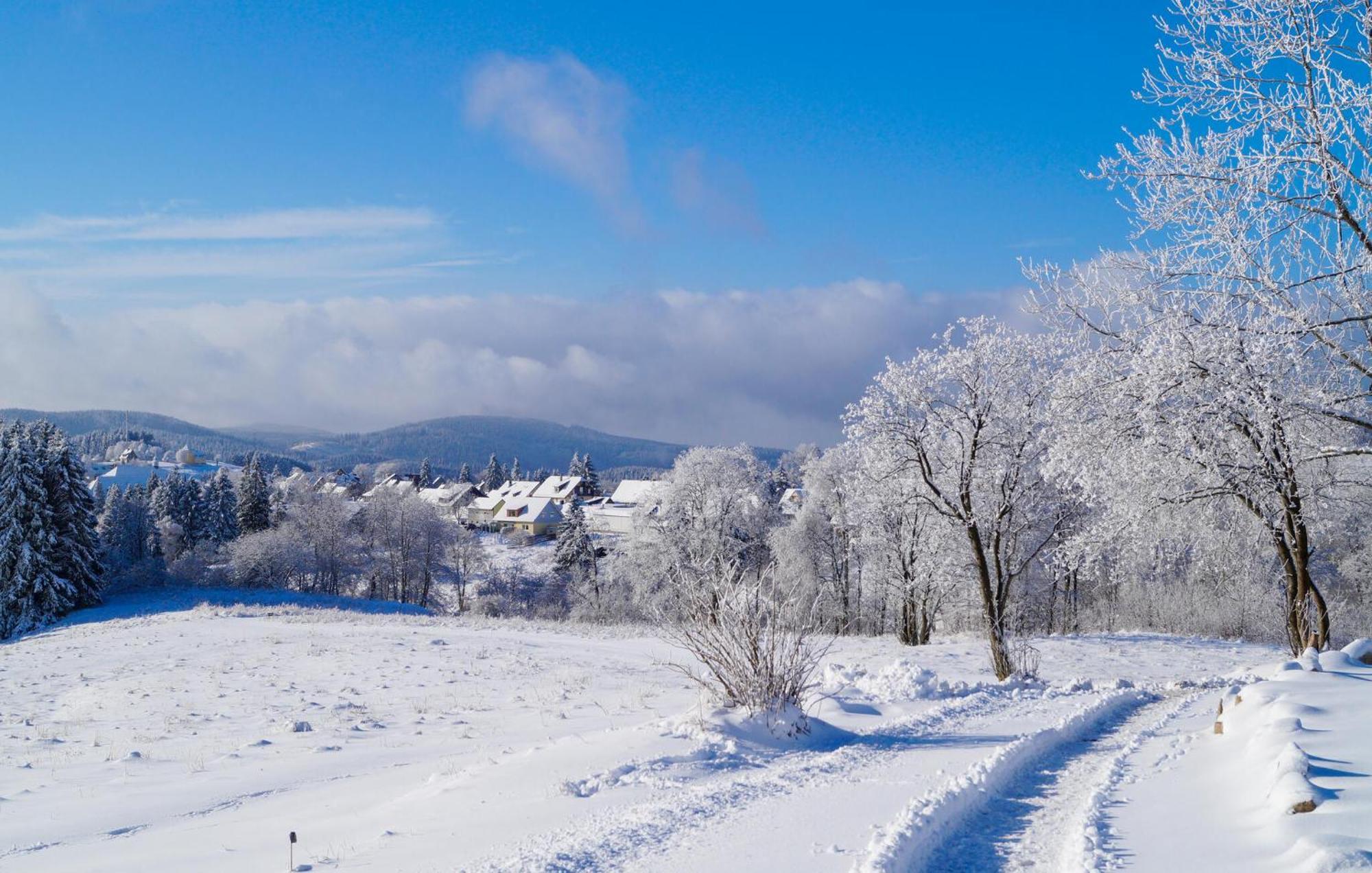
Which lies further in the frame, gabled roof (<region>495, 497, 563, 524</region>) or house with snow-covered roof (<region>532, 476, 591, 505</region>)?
house with snow-covered roof (<region>532, 476, 591, 505</region>)

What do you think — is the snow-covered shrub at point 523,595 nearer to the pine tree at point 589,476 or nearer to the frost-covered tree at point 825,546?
the frost-covered tree at point 825,546

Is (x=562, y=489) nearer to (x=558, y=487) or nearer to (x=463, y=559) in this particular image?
(x=558, y=487)

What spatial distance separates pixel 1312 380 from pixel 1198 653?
13384 millimetres

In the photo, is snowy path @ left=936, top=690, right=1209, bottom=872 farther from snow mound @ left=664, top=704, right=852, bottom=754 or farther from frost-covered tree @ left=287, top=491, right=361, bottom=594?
frost-covered tree @ left=287, top=491, right=361, bottom=594

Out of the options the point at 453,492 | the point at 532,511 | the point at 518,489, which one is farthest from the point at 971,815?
the point at 453,492

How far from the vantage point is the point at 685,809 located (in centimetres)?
616

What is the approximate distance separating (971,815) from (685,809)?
2.24 m

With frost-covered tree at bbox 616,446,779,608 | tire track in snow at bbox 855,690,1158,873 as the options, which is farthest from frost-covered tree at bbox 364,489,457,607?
tire track in snow at bbox 855,690,1158,873

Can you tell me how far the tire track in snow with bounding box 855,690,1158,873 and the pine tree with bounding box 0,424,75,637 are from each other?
48.0 meters

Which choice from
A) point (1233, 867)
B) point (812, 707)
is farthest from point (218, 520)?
point (1233, 867)

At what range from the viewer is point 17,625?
39688 mm

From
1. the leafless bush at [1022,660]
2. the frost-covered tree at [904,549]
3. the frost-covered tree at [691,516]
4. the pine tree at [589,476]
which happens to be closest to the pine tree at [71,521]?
the frost-covered tree at [691,516]

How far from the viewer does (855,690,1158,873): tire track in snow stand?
528 cm

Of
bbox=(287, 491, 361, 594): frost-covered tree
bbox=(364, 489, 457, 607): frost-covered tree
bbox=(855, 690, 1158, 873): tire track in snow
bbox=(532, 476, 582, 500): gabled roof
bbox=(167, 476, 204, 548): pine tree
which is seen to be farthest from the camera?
bbox=(532, 476, 582, 500): gabled roof
